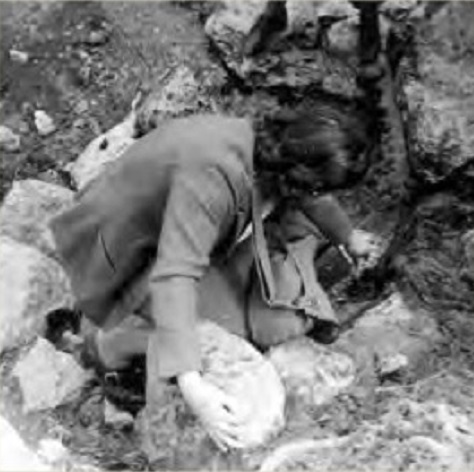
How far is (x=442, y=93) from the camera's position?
4.50m

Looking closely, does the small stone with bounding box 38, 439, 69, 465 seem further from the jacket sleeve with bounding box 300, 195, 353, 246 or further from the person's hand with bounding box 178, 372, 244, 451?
the jacket sleeve with bounding box 300, 195, 353, 246

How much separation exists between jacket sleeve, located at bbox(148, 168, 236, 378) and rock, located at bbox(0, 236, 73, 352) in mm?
845

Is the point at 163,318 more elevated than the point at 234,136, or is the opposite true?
the point at 234,136

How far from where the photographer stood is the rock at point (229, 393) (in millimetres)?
3764

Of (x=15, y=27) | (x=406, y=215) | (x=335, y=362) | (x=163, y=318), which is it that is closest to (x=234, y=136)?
(x=163, y=318)

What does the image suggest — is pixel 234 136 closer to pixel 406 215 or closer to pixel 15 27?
pixel 406 215

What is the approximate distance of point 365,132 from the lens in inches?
142

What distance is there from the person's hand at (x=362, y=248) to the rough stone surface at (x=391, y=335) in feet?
0.48

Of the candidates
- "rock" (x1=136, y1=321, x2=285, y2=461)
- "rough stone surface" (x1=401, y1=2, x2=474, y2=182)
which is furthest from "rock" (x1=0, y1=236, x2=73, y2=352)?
"rough stone surface" (x1=401, y1=2, x2=474, y2=182)

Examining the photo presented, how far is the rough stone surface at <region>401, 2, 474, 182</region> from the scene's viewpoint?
4.44 meters

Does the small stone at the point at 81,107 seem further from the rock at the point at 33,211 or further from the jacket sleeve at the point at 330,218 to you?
the jacket sleeve at the point at 330,218

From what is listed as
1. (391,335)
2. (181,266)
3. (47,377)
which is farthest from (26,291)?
(391,335)

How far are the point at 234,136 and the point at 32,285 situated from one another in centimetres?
105

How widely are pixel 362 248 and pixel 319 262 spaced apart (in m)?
0.14
